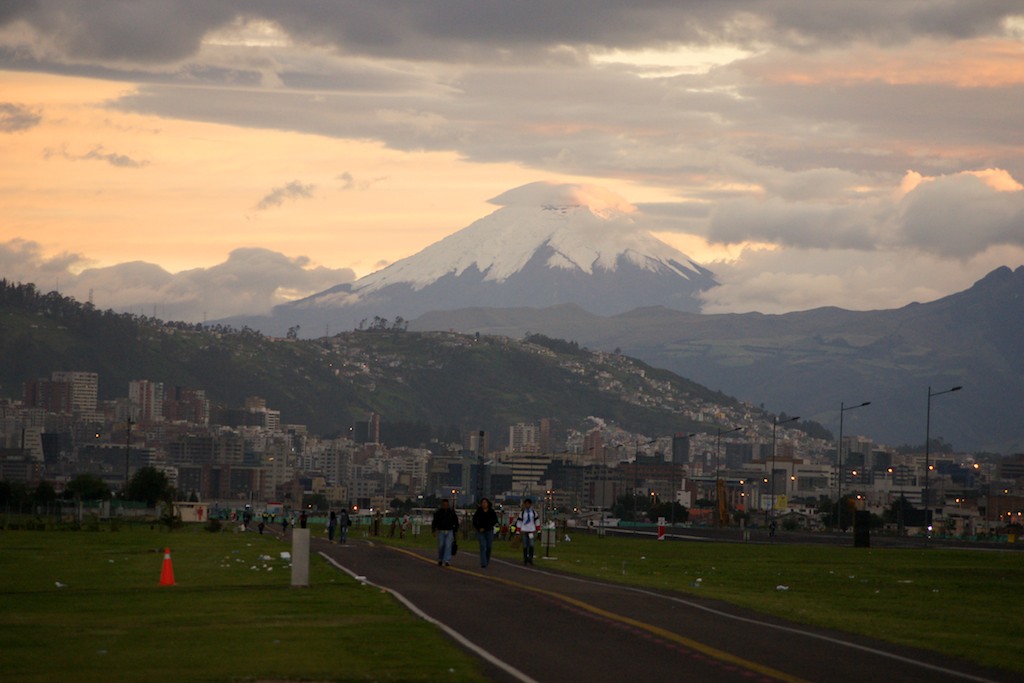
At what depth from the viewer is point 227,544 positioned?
2350 inches

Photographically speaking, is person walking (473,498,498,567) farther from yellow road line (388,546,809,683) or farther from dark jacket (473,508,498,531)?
yellow road line (388,546,809,683)

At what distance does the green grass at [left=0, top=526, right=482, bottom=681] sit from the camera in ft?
59.3

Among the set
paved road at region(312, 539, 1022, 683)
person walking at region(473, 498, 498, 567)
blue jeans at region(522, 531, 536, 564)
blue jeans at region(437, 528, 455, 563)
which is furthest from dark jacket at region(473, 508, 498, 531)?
paved road at region(312, 539, 1022, 683)

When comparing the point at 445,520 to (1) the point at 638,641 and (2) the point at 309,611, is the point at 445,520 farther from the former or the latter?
(1) the point at 638,641

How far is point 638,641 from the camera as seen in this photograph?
68.5 ft

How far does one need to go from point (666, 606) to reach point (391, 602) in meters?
4.54

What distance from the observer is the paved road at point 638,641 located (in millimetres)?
18047

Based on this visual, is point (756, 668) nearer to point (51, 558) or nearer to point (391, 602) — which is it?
point (391, 602)

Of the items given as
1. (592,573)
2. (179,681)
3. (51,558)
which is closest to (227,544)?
(51,558)

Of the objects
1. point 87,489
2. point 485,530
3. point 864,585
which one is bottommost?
point 87,489

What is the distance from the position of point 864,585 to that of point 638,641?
61.0ft

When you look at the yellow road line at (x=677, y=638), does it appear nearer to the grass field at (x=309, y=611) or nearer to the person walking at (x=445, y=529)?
the grass field at (x=309, y=611)

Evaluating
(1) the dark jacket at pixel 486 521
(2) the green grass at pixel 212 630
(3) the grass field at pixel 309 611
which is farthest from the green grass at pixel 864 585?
(2) the green grass at pixel 212 630

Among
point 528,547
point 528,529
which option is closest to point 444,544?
point 528,529
